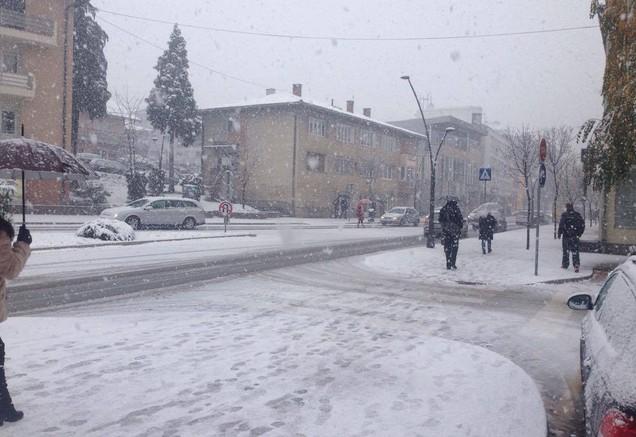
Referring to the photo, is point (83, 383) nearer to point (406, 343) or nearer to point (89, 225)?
point (406, 343)

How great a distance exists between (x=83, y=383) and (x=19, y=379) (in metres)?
0.62

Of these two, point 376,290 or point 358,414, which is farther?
Answer: point 376,290

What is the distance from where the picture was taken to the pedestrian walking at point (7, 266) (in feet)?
12.4

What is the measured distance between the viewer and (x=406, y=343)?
21.7ft

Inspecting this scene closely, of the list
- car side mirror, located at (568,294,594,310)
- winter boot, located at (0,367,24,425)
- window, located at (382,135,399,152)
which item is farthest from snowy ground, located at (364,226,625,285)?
window, located at (382,135,399,152)

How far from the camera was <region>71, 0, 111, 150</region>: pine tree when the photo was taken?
125ft

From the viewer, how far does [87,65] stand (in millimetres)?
38844

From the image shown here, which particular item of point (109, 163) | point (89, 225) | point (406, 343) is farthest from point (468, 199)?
point (406, 343)

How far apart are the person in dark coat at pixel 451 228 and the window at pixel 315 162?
3266 centimetres

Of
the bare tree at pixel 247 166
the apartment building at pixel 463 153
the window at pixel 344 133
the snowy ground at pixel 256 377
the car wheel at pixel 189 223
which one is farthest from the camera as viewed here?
the apartment building at pixel 463 153

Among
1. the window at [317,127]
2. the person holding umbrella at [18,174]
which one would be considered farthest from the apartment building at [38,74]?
the person holding umbrella at [18,174]

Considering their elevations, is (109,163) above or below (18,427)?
above

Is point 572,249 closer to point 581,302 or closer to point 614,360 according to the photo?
point 581,302

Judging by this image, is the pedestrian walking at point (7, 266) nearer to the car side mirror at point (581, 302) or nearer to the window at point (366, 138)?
A: the car side mirror at point (581, 302)
